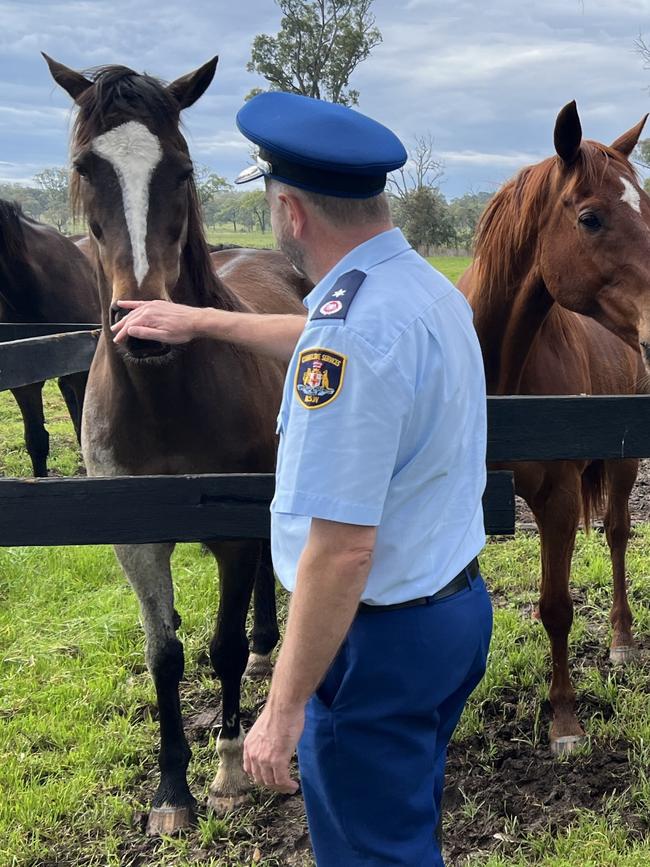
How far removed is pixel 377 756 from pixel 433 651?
23 centimetres

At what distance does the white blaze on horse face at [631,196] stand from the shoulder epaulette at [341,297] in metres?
1.97

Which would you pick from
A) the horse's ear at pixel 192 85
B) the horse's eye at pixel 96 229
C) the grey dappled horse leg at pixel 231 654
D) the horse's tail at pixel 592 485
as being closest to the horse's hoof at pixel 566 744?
the grey dappled horse leg at pixel 231 654

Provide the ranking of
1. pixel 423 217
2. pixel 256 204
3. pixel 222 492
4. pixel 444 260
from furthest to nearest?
pixel 256 204, pixel 423 217, pixel 444 260, pixel 222 492

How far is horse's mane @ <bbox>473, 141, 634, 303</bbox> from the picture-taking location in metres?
2.98

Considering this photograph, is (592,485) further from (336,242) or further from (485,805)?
(336,242)

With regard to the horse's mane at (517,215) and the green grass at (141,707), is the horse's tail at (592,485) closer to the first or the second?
the green grass at (141,707)

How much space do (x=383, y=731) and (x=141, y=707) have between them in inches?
94.0

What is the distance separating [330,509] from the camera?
1.26 metres

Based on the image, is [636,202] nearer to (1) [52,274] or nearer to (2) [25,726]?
(2) [25,726]

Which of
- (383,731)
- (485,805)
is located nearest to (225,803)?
(485,805)

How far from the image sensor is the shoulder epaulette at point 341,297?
129 cm

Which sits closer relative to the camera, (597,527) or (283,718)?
A: (283,718)

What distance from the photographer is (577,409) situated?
7.32 feet

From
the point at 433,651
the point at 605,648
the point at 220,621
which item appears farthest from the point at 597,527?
the point at 433,651
